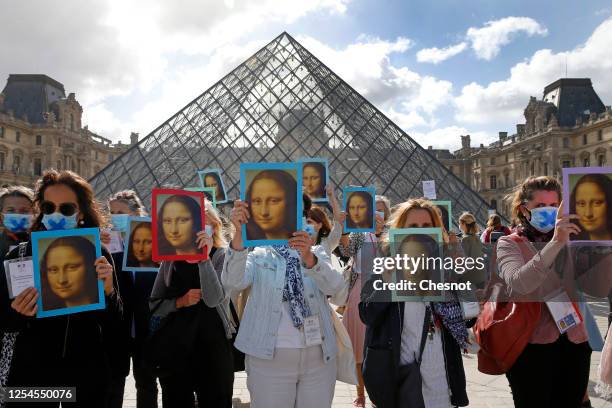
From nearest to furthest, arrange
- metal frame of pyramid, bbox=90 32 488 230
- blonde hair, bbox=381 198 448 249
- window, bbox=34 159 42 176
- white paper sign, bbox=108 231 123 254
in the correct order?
blonde hair, bbox=381 198 448 249 < white paper sign, bbox=108 231 123 254 < metal frame of pyramid, bbox=90 32 488 230 < window, bbox=34 159 42 176

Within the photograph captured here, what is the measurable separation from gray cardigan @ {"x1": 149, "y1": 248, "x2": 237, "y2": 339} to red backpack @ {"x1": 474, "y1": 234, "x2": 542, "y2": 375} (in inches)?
61.6

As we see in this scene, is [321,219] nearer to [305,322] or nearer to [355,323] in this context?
[355,323]

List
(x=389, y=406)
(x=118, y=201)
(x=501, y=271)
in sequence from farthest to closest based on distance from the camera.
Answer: (x=118, y=201) < (x=501, y=271) < (x=389, y=406)

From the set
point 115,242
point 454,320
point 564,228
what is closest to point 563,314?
point 564,228

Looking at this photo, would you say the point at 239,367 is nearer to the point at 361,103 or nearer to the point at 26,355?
the point at 26,355

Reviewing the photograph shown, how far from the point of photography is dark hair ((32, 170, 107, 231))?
8.13ft

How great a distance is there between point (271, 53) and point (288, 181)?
17.7m

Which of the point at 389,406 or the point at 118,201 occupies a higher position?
the point at 118,201

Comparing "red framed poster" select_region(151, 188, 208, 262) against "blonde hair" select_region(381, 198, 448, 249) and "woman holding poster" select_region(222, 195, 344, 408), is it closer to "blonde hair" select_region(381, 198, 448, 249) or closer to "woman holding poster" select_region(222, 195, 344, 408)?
"woman holding poster" select_region(222, 195, 344, 408)

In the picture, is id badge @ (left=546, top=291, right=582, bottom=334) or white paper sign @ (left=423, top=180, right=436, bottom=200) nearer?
id badge @ (left=546, top=291, right=582, bottom=334)

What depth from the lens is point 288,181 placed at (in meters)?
2.57

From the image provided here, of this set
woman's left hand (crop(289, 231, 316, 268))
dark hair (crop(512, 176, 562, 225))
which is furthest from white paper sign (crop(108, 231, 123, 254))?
dark hair (crop(512, 176, 562, 225))

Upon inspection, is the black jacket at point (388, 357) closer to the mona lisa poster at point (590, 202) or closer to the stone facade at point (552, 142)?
the mona lisa poster at point (590, 202)

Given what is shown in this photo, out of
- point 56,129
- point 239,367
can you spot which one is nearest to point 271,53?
point 239,367
